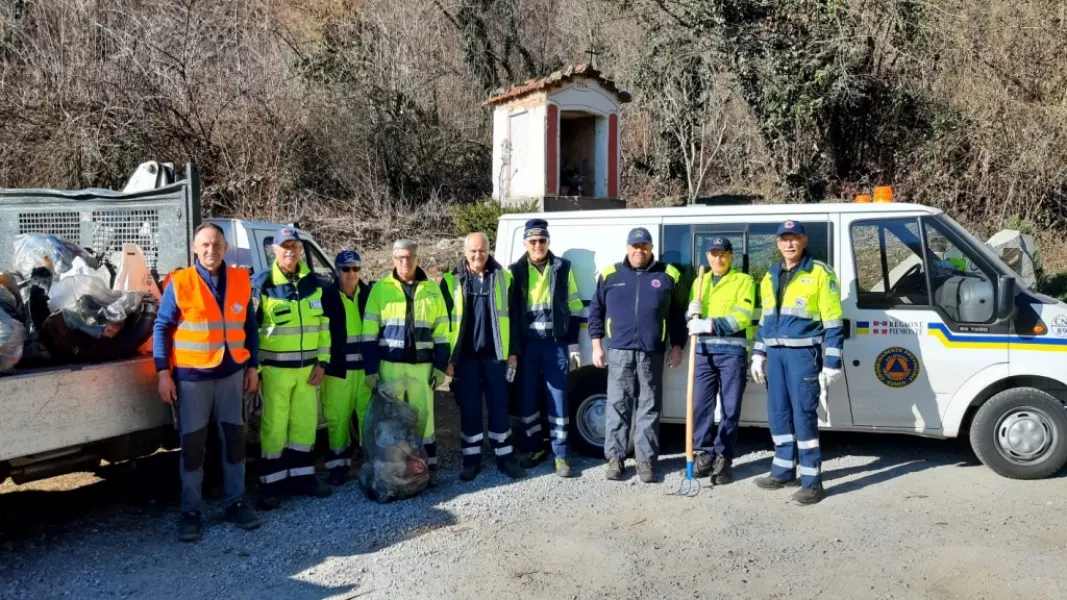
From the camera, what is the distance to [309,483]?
5.35 metres

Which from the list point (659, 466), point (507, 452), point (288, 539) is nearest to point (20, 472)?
point (288, 539)

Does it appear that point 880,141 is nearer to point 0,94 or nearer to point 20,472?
point 20,472

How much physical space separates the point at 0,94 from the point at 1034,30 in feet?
57.6

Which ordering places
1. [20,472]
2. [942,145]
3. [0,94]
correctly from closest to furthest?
[20,472], [0,94], [942,145]

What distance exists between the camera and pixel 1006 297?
16.8ft

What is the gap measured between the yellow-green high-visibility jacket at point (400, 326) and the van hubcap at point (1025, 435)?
3900 millimetres

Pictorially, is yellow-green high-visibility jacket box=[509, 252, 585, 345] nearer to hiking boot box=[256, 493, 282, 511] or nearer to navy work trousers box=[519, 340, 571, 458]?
navy work trousers box=[519, 340, 571, 458]

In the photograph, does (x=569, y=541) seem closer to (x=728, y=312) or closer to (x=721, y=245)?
(x=728, y=312)

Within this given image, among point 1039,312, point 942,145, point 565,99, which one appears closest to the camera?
point 1039,312

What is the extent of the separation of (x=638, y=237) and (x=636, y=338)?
0.71m

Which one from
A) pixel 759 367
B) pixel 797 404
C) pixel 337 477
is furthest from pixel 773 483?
pixel 337 477

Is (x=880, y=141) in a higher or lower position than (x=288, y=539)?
higher

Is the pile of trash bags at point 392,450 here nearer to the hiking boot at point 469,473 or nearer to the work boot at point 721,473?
the hiking boot at point 469,473

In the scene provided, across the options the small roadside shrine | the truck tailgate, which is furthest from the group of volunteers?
the small roadside shrine
